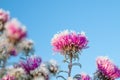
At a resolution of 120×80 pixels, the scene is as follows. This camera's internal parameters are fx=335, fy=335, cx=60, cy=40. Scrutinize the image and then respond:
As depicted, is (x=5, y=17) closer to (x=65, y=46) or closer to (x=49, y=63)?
(x=49, y=63)

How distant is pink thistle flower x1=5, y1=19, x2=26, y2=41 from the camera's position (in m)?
2.55

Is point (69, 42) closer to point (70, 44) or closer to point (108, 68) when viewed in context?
point (70, 44)

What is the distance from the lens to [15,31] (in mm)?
2553

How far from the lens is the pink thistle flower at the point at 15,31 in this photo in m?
2.55

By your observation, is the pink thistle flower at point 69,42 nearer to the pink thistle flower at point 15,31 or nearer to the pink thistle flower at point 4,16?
the pink thistle flower at point 4,16

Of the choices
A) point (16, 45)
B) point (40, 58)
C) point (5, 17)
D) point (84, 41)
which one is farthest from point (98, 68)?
point (16, 45)

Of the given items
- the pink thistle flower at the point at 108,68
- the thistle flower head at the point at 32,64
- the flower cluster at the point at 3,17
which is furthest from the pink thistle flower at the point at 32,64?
the pink thistle flower at the point at 108,68

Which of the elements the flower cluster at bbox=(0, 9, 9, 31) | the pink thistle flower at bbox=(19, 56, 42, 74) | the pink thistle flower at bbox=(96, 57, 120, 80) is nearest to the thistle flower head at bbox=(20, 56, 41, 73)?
the pink thistle flower at bbox=(19, 56, 42, 74)

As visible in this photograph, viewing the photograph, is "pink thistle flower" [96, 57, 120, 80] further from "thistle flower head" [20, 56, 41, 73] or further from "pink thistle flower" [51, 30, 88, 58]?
"thistle flower head" [20, 56, 41, 73]

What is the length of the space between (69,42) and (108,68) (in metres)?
1.17

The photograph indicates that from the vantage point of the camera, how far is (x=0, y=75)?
14.2 feet

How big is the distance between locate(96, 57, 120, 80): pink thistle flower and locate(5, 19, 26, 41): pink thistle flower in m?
4.86

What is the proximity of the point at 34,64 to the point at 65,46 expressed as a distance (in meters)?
1.48

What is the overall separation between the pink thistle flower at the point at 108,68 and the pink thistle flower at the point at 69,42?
0.77 m
